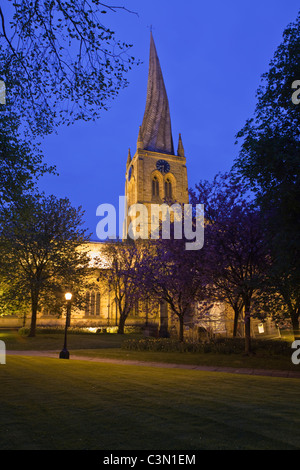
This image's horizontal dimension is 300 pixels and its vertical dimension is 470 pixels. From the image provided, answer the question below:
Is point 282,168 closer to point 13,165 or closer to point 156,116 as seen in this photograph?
point 13,165

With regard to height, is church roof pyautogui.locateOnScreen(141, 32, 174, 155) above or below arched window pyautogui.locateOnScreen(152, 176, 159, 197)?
above

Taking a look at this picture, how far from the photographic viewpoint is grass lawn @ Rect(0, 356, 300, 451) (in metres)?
4.28

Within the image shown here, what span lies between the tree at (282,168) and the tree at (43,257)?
20.1 meters

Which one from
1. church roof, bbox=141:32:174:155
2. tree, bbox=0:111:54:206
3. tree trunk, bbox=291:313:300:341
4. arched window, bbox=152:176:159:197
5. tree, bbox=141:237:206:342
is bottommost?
tree trunk, bbox=291:313:300:341

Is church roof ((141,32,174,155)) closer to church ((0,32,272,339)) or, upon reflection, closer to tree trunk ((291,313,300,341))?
church ((0,32,272,339))

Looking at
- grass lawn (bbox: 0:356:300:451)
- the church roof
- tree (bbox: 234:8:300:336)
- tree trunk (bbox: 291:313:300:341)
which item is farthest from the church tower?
grass lawn (bbox: 0:356:300:451)

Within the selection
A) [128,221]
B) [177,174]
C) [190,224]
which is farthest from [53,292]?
[177,174]

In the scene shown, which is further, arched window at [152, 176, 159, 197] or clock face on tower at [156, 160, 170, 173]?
clock face on tower at [156, 160, 170, 173]

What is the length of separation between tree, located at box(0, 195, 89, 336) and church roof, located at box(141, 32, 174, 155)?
42053 mm

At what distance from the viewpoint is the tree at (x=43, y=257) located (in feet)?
95.5

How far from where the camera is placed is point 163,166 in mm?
67000

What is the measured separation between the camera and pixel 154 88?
78.2 m

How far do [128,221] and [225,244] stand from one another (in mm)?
51477
